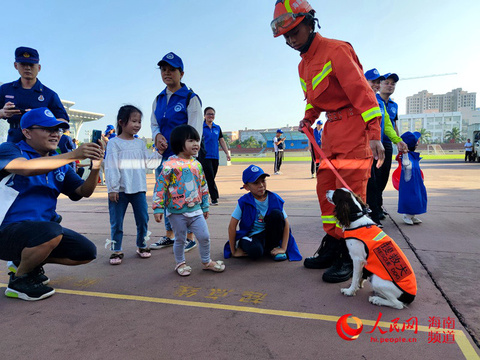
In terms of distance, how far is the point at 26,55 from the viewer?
3.66 m

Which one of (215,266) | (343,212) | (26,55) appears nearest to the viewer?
(343,212)

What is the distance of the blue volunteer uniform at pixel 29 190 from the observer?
8.06ft

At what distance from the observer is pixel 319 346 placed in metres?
1.81

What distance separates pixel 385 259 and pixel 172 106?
271 centimetres

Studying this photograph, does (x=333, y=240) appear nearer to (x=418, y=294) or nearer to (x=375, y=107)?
(x=418, y=294)

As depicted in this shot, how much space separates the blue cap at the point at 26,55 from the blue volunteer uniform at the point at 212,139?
3846mm

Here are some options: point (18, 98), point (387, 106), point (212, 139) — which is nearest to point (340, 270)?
point (387, 106)

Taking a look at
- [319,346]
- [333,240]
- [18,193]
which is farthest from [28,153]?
[333,240]

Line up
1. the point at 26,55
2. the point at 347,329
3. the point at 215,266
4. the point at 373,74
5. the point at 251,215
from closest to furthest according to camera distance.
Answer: the point at 347,329 < the point at 215,266 < the point at 251,215 < the point at 26,55 < the point at 373,74

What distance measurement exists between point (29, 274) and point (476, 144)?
23427mm

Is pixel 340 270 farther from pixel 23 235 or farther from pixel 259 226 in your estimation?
pixel 23 235

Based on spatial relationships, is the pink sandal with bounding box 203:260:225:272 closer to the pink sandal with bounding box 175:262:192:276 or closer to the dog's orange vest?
the pink sandal with bounding box 175:262:192:276

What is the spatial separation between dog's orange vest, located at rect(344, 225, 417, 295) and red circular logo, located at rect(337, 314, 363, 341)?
380 millimetres

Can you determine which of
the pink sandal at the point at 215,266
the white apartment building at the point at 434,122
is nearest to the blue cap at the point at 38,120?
the pink sandal at the point at 215,266
